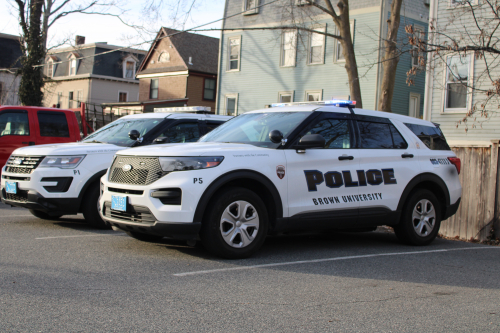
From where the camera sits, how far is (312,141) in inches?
261

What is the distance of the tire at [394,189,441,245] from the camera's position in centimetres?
Answer: 797

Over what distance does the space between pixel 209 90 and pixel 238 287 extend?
35303 millimetres

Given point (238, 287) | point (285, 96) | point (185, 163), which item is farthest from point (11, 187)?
point (285, 96)

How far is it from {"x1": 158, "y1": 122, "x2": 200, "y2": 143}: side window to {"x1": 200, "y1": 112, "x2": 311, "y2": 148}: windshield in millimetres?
1810

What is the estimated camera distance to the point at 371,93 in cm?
2395

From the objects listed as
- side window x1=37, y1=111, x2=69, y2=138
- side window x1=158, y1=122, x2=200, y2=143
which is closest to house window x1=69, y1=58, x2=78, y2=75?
side window x1=37, y1=111, x2=69, y2=138

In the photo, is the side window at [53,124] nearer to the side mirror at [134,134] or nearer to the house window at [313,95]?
the side mirror at [134,134]

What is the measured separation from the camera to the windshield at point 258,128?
7.09 meters

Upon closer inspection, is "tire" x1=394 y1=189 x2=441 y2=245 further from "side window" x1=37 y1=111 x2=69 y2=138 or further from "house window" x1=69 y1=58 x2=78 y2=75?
"house window" x1=69 y1=58 x2=78 y2=75

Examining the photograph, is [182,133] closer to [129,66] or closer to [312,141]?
[312,141]

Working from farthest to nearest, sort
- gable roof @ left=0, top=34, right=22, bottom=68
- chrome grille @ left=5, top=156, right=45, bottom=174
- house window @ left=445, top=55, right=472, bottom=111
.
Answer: gable roof @ left=0, top=34, right=22, bottom=68, house window @ left=445, top=55, right=472, bottom=111, chrome grille @ left=5, top=156, right=45, bottom=174

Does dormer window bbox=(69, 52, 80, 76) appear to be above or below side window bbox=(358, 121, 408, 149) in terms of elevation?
above

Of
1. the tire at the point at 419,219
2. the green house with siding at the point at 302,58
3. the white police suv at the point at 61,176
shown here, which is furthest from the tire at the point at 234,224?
the green house with siding at the point at 302,58

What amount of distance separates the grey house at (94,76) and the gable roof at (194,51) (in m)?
8.08
